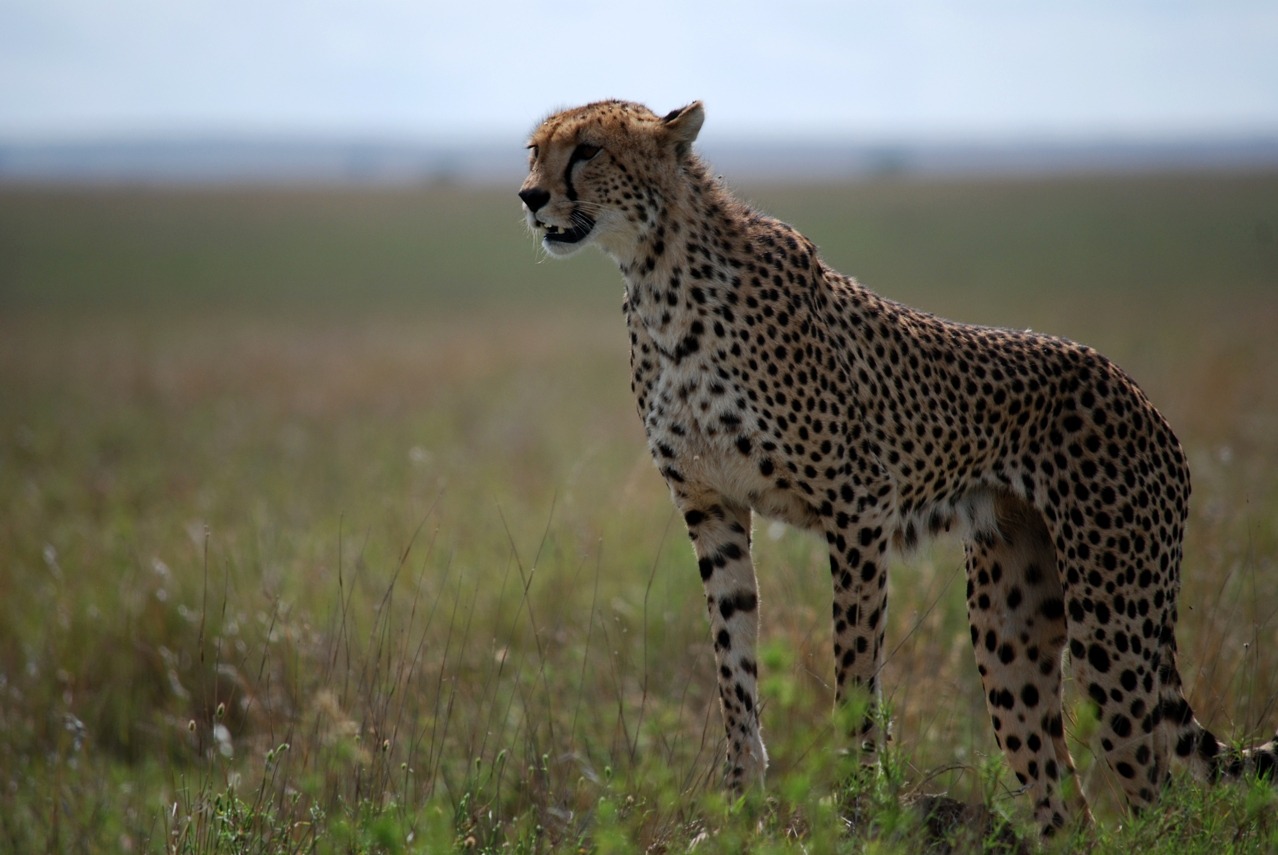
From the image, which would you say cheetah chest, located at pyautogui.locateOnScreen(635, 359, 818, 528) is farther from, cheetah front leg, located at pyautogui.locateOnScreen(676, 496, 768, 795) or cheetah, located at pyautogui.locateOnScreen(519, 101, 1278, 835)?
cheetah front leg, located at pyautogui.locateOnScreen(676, 496, 768, 795)

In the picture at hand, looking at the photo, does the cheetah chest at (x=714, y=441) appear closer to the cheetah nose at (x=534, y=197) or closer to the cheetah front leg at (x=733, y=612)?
the cheetah front leg at (x=733, y=612)

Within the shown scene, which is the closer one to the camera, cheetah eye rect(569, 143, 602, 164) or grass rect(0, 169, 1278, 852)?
grass rect(0, 169, 1278, 852)

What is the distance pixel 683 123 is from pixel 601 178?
317mm

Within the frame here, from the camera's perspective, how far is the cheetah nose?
3.48 metres

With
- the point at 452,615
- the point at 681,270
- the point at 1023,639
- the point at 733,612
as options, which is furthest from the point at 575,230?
the point at 1023,639

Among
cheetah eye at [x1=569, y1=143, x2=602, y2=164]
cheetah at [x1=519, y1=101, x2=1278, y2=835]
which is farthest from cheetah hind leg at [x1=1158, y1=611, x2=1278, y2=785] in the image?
cheetah eye at [x1=569, y1=143, x2=602, y2=164]

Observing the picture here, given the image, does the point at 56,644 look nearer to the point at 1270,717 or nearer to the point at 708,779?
the point at 708,779

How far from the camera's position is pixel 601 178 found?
353 cm

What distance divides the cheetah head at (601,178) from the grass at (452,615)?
1.00 meters

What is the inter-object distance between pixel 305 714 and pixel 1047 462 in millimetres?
2535

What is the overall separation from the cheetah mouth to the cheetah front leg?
0.81 m

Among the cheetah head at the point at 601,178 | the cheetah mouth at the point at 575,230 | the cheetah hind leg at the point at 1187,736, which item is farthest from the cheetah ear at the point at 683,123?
the cheetah hind leg at the point at 1187,736

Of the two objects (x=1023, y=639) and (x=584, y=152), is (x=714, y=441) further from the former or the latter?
(x=1023, y=639)

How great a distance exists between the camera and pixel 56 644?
211 inches
